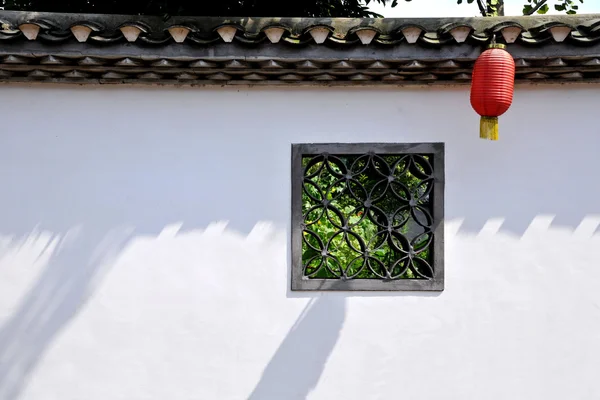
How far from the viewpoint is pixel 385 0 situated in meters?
7.77

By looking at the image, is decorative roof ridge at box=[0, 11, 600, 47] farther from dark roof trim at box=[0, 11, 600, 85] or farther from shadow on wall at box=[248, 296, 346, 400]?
shadow on wall at box=[248, 296, 346, 400]

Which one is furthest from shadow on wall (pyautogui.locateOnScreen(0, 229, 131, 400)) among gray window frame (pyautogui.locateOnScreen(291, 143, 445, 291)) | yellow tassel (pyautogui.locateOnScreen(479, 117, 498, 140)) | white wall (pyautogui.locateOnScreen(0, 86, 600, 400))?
yellow tassel (pyautogui.locateOnScreen(479, 117, 498, 140))

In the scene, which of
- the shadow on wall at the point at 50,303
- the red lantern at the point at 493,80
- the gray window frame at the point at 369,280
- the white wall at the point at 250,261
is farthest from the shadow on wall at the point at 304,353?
the red lantern at the point at 493,80

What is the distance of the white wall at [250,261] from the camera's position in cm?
380

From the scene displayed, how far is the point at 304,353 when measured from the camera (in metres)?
3.81

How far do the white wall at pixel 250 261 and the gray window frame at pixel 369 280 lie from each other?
55 mm

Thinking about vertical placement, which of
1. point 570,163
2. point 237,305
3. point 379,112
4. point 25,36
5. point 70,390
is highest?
point 25,36

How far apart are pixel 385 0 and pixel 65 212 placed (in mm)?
5283

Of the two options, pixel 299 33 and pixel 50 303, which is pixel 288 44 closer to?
pixel 299 33

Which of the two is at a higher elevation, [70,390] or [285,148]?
[285,148]

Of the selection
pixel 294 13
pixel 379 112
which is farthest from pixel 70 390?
pixel 294 13

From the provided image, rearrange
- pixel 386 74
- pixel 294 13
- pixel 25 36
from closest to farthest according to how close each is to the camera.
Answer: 1. pixel 25 36
2. pixel 386 74
3. pixel 294 13

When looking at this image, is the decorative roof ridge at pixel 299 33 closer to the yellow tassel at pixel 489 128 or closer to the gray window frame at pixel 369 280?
the yellow tassel at pixel 489 128

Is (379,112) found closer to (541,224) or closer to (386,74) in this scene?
(386,74)
